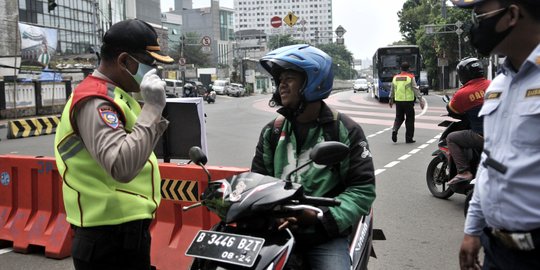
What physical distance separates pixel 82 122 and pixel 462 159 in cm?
508

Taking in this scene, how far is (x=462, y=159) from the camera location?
6352 millimetres

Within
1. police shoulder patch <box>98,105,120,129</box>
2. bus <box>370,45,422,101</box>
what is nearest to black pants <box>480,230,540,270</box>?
police shoulder patch <box>98,105,120,129</box>

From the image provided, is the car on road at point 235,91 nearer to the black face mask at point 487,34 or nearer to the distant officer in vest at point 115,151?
the distant officer in vest at point 115,151

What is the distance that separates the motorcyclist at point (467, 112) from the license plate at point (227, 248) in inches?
181

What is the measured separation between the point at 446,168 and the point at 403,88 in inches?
233

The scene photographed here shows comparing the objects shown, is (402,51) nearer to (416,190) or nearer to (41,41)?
(41,41)

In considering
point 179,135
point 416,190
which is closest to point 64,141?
point 179,135

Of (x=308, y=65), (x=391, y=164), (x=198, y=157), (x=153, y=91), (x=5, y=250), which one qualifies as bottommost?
(x=5, y=250)

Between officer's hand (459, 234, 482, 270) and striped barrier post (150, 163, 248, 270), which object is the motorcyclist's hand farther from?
striped barrier post (150, 163, 248, 270)

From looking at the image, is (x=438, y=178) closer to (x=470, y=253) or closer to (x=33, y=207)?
(x=33, y=207)

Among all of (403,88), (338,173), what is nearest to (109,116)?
(338,173)

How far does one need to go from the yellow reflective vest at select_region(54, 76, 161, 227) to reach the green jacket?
82 cm

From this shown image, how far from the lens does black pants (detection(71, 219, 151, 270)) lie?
2447mm

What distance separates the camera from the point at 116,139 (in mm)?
2242
